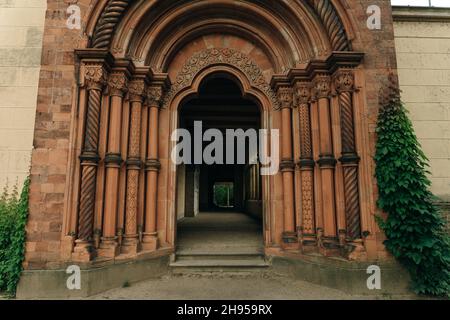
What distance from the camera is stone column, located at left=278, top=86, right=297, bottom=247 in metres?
4.99

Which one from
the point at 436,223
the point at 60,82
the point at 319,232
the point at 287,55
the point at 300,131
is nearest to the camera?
the point at 436,223

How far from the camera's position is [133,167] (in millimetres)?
4750

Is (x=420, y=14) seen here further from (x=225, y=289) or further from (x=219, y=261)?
(x=225, y=289)

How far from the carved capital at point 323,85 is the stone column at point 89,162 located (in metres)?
3.53

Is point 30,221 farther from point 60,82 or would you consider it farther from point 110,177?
point 60,82

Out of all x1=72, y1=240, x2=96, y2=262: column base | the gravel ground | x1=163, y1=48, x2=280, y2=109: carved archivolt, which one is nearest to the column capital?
x1=163, y1=48, x2=280, y2=109: carved archivolt

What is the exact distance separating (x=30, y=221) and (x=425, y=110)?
7096 millimetres

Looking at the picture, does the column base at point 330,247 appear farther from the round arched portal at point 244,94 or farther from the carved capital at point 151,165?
the carved capital at point 151,165

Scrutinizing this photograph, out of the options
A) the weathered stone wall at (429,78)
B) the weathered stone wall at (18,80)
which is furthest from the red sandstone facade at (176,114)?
the weathered stone wall at (429,78)

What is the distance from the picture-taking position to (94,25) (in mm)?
4605

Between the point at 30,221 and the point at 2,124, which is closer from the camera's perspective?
the point at 30,221

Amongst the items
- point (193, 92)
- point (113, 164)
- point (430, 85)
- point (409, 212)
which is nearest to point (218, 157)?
point (193, 92)

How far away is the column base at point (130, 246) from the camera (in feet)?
14.8

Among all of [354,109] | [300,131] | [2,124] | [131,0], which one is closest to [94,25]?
[131,0]
